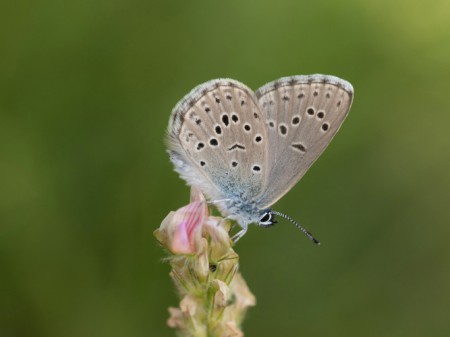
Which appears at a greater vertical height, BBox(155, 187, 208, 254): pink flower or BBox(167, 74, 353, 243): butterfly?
BBox(167, 74, 353, 243): butterfly

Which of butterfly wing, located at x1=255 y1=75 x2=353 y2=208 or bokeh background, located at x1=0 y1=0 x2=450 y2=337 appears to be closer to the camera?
butterfly wing, located at x1=255 y1=75 x2=353 y2=208

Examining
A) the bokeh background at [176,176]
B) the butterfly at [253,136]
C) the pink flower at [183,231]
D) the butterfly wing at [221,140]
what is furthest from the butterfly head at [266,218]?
the bokeh background at [176,176]

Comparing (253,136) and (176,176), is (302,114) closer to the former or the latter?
(253,136)

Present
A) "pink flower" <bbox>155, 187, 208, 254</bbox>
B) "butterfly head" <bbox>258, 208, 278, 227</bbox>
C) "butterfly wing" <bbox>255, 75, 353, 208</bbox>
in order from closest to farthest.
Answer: "pink flower" <bbox>155, 187, 208, 254</bbox> < "butterfly wing" <bbox>255, 75, 353, 208</bbox> < "butterfly head" <bbox>258, 208, 278, 227</bbox>

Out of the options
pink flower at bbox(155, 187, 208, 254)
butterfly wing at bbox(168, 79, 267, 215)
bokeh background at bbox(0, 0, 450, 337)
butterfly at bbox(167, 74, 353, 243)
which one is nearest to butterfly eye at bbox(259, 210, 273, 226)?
butterfly at bbox(167, 74, 353, 243)

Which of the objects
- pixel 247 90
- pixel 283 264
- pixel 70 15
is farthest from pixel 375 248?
pixel 70 15

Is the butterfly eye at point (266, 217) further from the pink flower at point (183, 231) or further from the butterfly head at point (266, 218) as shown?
the pink flower at point (183, 231)

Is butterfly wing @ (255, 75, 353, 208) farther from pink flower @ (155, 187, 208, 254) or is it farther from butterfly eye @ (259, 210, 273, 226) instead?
pink flower @ (155, 187, 208, 254)
